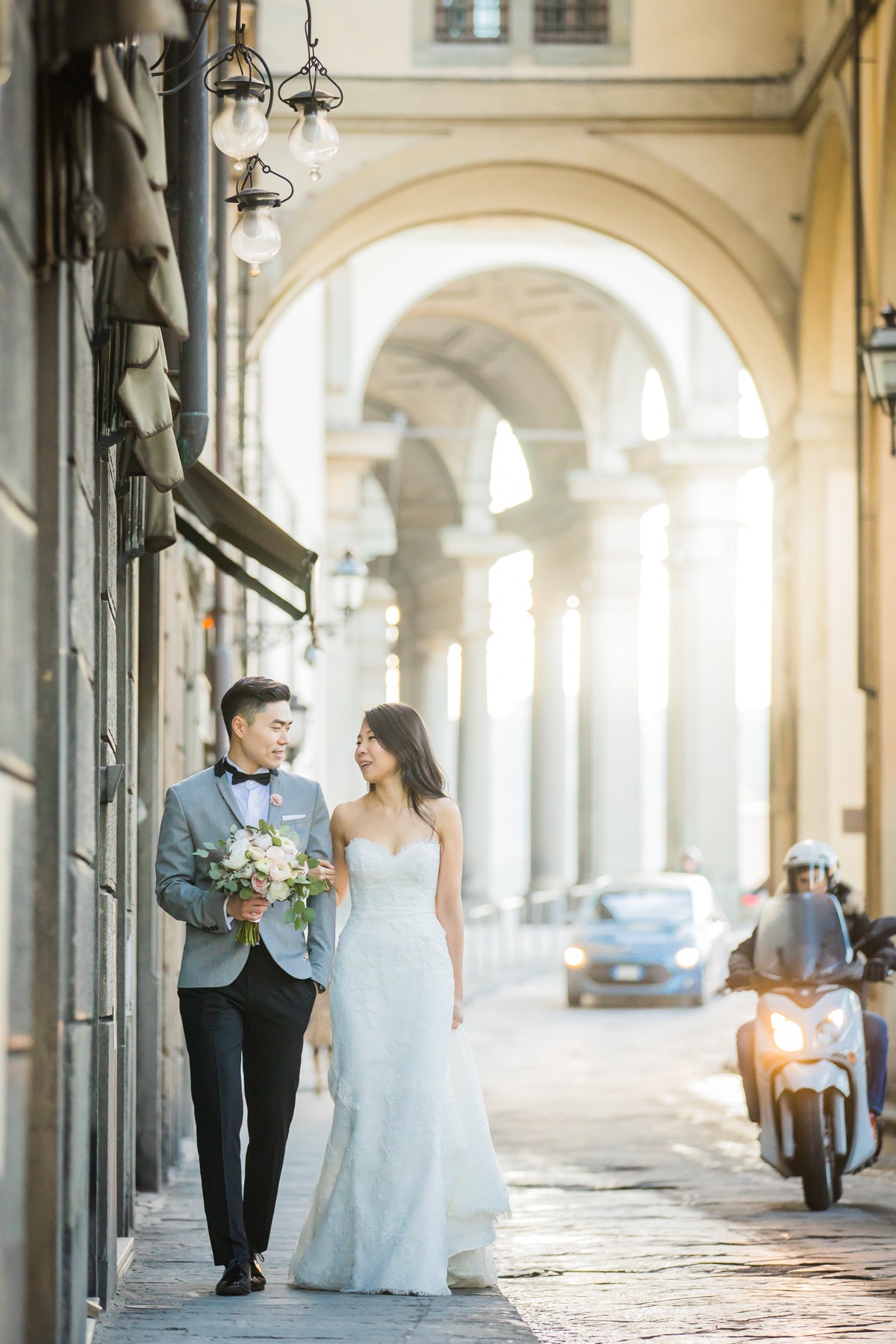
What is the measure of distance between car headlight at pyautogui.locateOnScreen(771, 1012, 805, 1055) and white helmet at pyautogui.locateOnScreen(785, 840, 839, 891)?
654 mm

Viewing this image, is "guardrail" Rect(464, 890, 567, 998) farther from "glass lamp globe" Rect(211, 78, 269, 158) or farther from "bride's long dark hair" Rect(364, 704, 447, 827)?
"bride's long dark hair" Rect(364, 704, 447, 827)

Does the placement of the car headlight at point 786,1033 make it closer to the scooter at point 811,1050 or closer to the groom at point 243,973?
the scooter at point 811,1050

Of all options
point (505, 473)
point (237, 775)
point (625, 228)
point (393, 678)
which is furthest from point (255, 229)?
point (393, 678)

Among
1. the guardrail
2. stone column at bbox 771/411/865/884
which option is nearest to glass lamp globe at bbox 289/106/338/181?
stone column at bbox 771/411/865/884

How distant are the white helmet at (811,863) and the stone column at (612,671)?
74.5 feet

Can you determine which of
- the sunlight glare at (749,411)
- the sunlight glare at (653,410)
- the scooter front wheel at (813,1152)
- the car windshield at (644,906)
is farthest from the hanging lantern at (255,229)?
the sunlight glare at (653,410)

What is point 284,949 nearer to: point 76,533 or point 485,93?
point 76,533

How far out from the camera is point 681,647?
2834cm

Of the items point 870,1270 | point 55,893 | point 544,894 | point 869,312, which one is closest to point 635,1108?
point 869,312

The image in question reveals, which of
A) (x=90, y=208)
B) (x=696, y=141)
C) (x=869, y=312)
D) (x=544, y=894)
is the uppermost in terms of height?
(x=696, y=141)

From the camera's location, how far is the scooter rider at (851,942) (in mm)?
8664

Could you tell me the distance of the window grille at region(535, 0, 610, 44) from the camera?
→ 1527 cm

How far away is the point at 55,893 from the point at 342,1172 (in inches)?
93.3

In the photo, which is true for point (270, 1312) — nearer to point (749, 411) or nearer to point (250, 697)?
point (250, 697)
